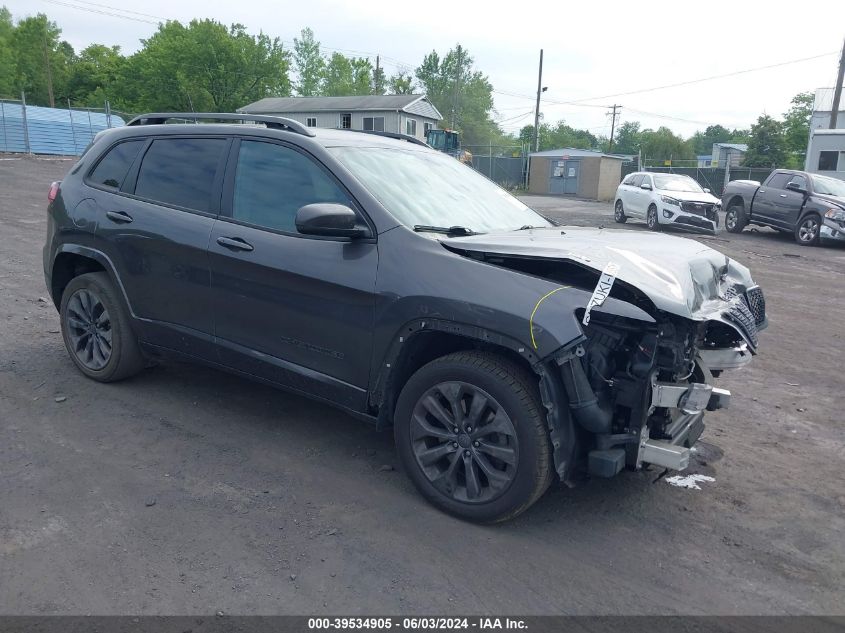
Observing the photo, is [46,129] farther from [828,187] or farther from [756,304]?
[756,304]

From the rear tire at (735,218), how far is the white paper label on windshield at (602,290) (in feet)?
57.9

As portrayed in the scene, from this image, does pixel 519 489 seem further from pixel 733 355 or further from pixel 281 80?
pixel 281 80

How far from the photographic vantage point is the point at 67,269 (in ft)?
17.7

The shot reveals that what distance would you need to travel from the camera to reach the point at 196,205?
4.52 metres

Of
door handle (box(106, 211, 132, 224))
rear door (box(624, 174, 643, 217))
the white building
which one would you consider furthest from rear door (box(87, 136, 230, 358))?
the white building

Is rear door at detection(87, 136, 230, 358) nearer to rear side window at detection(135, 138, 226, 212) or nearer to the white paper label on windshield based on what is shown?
rear side window at detection(135, 138, 226, 212)

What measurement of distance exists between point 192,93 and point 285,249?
2611 inches

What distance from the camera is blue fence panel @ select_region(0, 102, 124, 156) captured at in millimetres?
29609

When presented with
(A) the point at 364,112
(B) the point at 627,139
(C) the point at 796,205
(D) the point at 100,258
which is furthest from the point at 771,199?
(B) the point at 627,139

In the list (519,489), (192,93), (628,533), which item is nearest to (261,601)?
(519,489)

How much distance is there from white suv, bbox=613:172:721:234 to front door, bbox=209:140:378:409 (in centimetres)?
1618

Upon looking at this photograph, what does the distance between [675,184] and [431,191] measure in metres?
17.2

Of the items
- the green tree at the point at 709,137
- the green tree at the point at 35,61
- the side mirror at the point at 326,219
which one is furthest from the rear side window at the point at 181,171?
the green tree at the point at 709,137

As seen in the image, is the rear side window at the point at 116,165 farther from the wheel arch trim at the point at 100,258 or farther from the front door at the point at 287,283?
the front door at the point at 287,283
